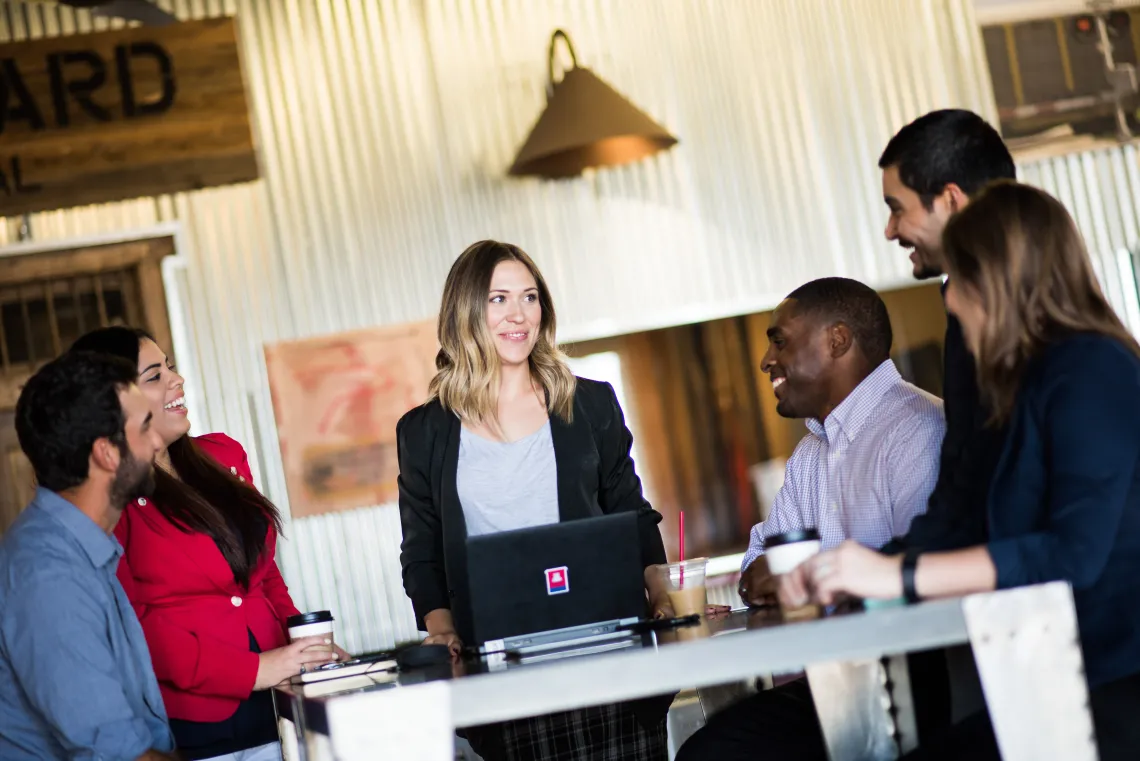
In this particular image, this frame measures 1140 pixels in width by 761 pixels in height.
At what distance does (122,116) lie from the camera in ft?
16.9

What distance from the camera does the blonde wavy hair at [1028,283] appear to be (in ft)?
6.06

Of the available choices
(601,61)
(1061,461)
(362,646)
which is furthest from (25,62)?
(1061,461)

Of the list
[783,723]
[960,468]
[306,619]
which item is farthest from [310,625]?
[960,468]

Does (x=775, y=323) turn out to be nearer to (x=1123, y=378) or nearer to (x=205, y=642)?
(x=1123, y=378)

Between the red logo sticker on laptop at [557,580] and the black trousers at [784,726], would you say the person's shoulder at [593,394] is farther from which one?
the red logo sticker on laptop at [557,580]

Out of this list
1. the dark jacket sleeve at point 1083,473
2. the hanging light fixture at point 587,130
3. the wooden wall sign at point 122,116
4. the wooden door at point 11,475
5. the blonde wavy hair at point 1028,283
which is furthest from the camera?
the wooden door at point 11,475

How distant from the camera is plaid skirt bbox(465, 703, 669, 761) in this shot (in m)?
2.51

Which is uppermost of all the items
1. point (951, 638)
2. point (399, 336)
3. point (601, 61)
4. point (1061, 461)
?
point (601, 61)

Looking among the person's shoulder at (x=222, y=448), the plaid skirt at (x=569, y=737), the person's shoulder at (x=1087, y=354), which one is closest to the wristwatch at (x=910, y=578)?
the person's shoulder at (x=1087, y=354)

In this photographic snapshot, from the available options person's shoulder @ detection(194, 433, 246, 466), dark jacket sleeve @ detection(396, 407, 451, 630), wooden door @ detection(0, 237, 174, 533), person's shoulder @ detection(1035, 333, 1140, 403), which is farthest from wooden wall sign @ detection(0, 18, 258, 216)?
person's shoulder @ detection(1035, 333, 1140, 403)

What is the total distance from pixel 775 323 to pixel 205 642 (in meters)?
1.37

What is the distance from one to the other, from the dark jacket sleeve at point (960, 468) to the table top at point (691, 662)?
0.41 m

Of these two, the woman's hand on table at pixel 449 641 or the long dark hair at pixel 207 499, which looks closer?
the woman's hand on table at pixel 449 641

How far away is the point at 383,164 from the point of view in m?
5.28
